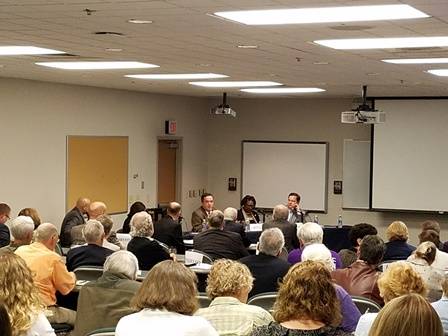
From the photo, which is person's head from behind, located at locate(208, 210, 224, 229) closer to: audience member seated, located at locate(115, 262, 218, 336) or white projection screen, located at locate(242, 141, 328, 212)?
audience member seated, located at locate(115, 262, 218, 336)

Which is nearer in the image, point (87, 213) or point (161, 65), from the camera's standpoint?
point (161, 65)

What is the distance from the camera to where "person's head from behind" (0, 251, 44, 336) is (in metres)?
3.77

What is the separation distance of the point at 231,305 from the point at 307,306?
0.88 meters

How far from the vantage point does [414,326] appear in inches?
91.8

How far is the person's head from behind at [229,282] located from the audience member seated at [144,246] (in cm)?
306

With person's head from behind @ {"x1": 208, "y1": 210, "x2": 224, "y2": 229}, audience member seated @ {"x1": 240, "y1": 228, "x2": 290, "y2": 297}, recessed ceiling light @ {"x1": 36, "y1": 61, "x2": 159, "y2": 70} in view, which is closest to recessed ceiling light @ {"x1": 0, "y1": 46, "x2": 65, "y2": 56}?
recessed ceiling light @ {"x1": 36, "y1": 61, "x2": 159, "y2": 70}

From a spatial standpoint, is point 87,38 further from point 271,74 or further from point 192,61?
point 271,74

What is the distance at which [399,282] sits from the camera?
4.46 m

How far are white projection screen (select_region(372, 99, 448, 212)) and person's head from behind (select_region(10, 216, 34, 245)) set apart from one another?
28.5 feet

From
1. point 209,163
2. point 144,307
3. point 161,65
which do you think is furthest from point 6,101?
point 144,307

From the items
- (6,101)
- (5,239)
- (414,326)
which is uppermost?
(6,101)

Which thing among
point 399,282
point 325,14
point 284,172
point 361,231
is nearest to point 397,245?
point 361,231

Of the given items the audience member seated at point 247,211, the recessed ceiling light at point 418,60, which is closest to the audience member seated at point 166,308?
the recessed ceiling light at point 418,60

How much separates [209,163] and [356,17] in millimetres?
11256
